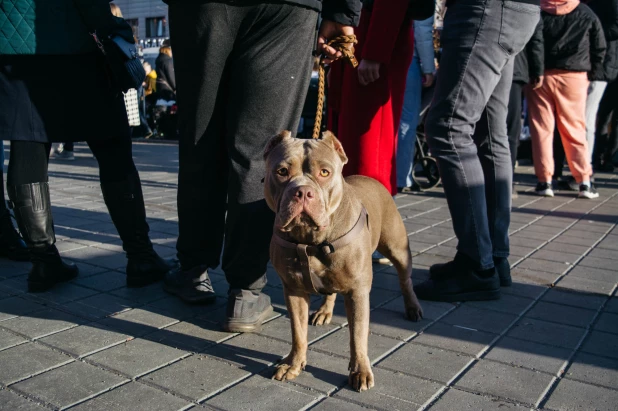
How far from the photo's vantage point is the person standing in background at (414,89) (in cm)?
632

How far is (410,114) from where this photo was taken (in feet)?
22.1

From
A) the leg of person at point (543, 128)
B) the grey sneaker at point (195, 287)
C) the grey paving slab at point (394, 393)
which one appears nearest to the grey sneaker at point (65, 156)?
the leg of person at point (543, 128)

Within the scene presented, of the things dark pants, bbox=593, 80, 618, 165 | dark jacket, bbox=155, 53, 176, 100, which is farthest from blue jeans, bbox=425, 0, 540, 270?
dark jacket, bbox=155, 53, 176, 100

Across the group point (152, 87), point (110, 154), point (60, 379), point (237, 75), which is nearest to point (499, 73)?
point (237, 75)

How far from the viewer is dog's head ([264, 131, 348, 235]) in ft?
7.34

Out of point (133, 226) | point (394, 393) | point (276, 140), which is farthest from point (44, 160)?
point (394, 393)

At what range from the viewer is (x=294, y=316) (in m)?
2.58

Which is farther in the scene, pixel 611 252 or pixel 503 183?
pixel 611 252

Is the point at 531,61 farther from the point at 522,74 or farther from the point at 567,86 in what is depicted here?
the point at 567,86

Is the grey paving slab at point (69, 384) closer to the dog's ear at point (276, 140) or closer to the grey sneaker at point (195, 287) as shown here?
the grey sneaker at point (195, 287)

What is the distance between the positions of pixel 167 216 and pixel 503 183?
3299mm

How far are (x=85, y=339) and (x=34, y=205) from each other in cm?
106

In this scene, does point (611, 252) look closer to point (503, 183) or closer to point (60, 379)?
point (503, 183)

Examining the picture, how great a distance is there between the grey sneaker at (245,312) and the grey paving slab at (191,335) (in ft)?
0.21
